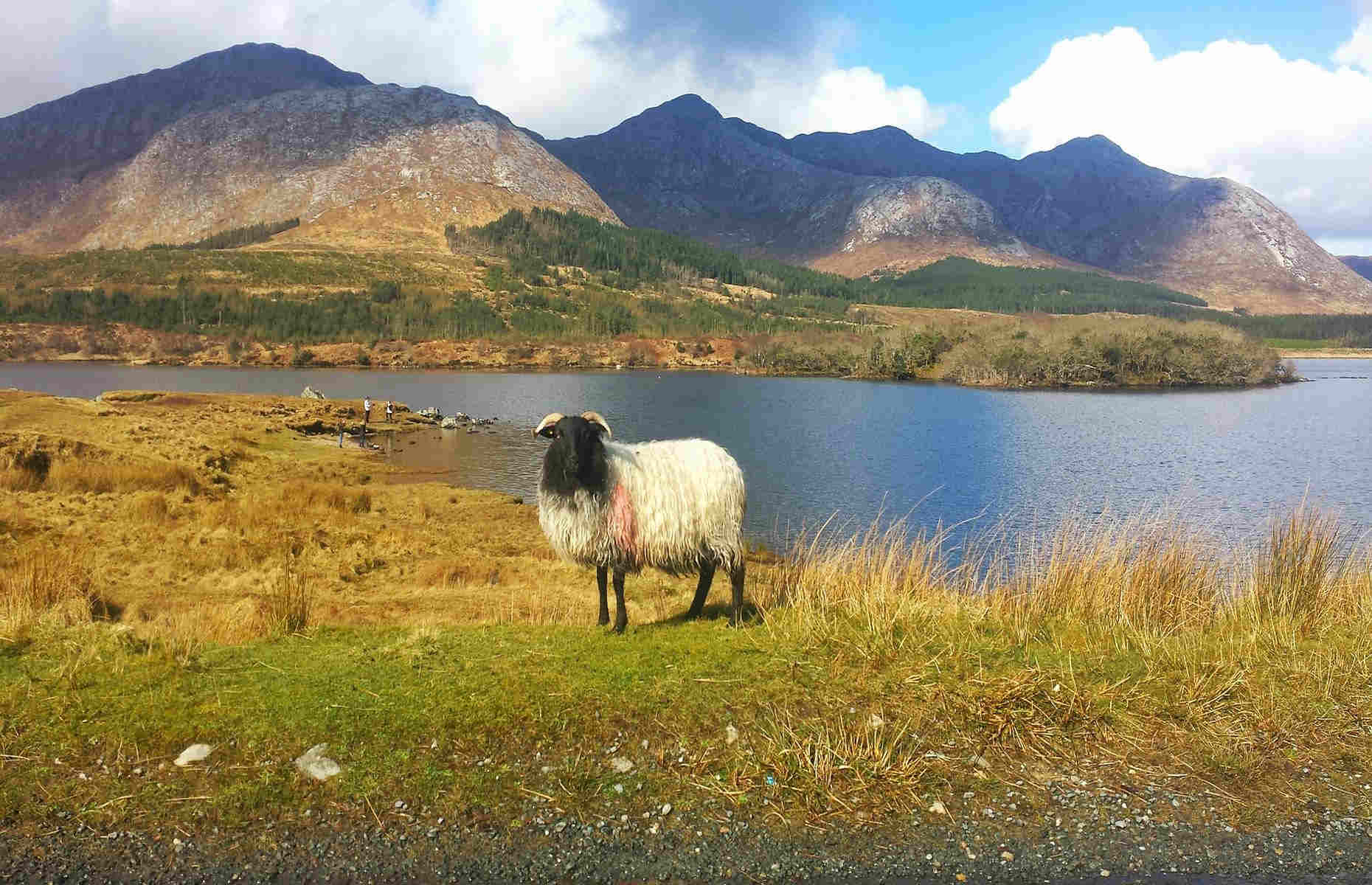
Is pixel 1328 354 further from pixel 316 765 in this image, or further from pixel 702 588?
pixel 316 765

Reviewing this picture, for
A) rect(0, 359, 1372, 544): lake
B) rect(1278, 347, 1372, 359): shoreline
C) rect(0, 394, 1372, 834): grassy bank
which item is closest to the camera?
rect(0, 394, 1372, 834): grassy bank

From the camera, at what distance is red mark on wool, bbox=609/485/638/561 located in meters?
9.00

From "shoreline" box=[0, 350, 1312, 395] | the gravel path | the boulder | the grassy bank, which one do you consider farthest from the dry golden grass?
"shoreline" box=[0, 350, 1312, 395]

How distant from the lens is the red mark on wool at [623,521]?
9.00 meters

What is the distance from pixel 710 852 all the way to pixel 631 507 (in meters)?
4.75

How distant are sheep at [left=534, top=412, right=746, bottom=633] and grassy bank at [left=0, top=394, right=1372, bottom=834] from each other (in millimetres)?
828

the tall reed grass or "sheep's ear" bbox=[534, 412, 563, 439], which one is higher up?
"sheep's ear" bbox=[534, 412, 563, 439]

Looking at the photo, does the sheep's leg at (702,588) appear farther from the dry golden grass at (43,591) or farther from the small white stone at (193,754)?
the dry golden grass at (43,591)

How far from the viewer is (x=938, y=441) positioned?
4747 cm

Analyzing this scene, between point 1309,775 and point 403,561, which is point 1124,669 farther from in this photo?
point 403,561

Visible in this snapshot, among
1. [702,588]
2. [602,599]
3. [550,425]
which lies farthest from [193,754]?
[702,588]

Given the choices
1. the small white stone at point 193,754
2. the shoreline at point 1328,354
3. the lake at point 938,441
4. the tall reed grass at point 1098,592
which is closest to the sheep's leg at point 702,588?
the tall reed grass at point 1098,592

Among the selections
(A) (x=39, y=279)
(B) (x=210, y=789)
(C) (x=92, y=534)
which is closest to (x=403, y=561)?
(C) (x=92, y=534)

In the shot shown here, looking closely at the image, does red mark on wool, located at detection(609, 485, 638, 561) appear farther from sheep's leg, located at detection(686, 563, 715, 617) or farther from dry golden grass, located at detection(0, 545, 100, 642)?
dry golden grass, located at detection(0, 545, 100, 642)
